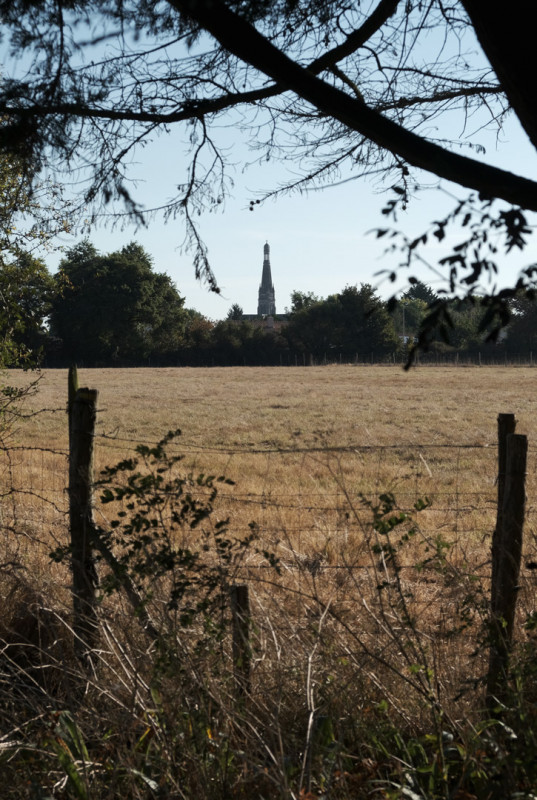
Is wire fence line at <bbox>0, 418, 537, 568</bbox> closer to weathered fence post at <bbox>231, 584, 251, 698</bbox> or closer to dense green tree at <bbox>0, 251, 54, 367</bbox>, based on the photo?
dense green tree at <bbox>0, 251, 54, 367</bbox>

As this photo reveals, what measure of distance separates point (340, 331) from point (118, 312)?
20.5 meters

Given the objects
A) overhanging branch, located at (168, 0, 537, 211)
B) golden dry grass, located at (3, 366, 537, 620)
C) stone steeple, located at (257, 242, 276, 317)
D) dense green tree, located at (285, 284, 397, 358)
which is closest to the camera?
overhanging branch, located at (168, 0, 537, 211)

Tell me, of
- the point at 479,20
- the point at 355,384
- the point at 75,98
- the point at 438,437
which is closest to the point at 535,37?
the point at 479,20

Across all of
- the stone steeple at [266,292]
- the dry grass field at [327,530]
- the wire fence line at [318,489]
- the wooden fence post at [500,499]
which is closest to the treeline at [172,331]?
the dry grass field at [327,530]

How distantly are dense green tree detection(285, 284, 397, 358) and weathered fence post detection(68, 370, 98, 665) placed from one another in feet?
223

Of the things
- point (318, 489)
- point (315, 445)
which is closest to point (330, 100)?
point (318, 489)

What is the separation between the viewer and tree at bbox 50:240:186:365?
70.2 meters

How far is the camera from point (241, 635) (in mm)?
3271

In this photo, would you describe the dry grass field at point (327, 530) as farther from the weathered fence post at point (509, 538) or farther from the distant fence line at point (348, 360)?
the distant fence line at point (348, 360)

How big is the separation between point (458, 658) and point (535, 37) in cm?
271

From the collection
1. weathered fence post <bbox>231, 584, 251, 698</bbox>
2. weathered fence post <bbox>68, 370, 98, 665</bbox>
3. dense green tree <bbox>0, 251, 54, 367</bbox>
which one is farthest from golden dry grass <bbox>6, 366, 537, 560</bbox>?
dense green tree <bbox>0, 251, 54, 367</bbox>

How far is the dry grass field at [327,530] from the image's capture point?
3219 millimetres

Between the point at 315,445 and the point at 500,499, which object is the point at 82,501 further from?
the point at 315,445

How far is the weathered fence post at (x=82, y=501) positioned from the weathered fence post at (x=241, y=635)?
35.6 inches
